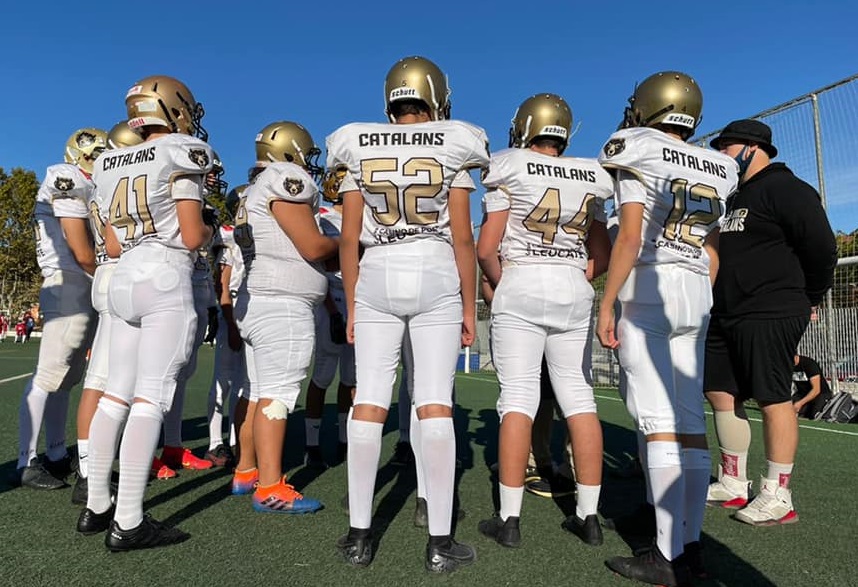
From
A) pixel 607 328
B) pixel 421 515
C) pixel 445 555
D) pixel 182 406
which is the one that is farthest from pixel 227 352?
pixel 607 328

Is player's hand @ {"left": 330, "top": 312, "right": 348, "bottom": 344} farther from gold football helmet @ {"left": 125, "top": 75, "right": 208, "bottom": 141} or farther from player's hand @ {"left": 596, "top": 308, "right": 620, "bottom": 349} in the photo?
player's hand @ {"left": 596, "top": 308, "right": 620, "bottom": 349}

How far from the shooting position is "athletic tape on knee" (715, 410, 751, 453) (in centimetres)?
395

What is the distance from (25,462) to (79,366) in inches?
27.3

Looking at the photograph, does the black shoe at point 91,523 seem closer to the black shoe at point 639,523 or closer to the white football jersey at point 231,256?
the white football jersey at point 231,256

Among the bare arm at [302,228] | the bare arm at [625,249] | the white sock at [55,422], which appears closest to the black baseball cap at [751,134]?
the bare arm at [625,249]

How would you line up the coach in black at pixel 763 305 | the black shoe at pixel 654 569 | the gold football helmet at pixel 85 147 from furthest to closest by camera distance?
the gold football helmet at pixel 85 147, the coach in black at pixel 763 305, the black shoe at pixel 654 569

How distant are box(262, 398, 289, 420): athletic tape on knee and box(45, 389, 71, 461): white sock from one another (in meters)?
1.74

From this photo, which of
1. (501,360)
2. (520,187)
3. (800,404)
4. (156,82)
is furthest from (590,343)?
(800,404)

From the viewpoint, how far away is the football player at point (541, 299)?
3.19 meters

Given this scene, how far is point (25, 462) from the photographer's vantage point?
13.4ft

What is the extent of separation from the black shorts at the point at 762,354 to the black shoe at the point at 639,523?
3.54ft

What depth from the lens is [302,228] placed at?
3619 mm

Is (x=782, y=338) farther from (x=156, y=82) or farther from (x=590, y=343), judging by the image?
→ (x=156, y=82)

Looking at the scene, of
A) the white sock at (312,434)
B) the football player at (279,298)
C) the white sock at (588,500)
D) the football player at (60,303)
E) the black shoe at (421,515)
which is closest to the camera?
the white sock at (588,500)
